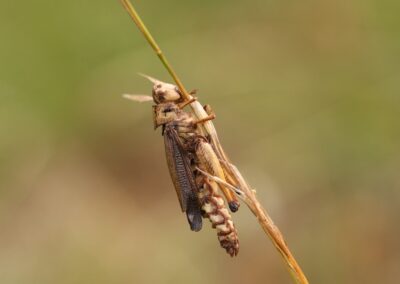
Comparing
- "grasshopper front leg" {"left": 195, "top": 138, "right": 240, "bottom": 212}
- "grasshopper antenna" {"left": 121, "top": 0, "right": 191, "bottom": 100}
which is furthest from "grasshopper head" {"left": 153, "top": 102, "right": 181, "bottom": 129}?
"grasshopper antenna" {"left": 121, "top": 0, "right": 191, "bottom": 100}

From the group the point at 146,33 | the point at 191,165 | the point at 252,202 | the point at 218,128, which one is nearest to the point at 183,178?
the point at 191,165

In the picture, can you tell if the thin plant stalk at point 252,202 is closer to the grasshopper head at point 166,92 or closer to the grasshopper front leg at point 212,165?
the grasshopper front leg at point 212,165

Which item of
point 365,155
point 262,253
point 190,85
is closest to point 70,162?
point 190,85

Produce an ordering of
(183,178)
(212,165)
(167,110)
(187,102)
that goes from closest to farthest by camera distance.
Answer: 1. (212,165)
2. (187,102)
3. (183,178)
4. (167,110)

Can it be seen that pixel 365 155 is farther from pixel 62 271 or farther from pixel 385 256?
pixel 62 271

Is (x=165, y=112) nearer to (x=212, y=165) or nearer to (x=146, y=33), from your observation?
(x=212, y=165)

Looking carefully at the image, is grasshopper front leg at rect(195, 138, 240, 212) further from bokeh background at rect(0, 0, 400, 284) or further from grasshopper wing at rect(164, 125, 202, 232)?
bokeh background at rect(0, 0, 400, 284)
